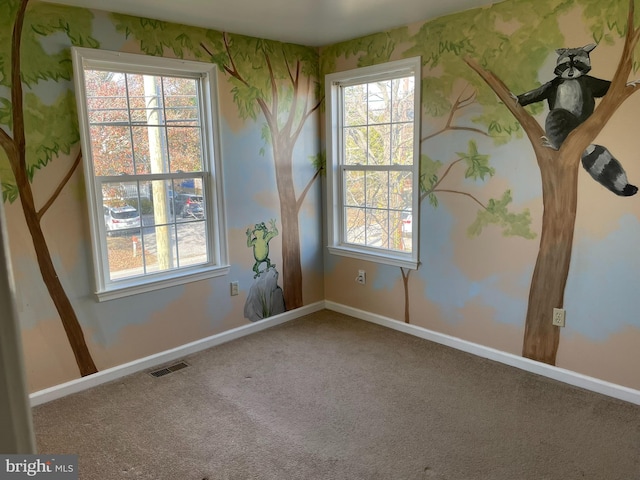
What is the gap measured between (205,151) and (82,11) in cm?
110

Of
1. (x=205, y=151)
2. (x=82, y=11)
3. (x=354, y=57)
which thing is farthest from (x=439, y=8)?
(x=82, y=11)

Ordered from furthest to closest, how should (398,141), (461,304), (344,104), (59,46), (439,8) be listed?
(344,104), (398,141), (461,304), (439,8), (59,46)

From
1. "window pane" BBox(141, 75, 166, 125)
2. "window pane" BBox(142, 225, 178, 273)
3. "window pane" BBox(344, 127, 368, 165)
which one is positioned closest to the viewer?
"window pane" BBox(141, 75, 166, 125)

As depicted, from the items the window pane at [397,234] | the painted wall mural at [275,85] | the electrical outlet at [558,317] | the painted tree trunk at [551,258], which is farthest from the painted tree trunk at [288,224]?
the electrical outlet at [558,317]

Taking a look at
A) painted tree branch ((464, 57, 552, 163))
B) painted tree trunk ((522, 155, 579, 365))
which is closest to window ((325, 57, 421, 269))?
painted tree branch ((464, 57, 552, 163))

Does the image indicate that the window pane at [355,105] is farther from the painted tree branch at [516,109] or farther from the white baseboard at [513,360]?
the white baseboard at [513,360]

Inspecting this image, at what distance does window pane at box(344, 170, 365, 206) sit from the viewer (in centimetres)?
396

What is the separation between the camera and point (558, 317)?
2898 mm

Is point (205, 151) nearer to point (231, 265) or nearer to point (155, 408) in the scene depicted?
point (231, 265)

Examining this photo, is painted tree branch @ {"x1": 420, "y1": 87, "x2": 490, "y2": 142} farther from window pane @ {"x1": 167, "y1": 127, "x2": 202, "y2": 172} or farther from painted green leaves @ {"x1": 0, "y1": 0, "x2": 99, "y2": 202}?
painted green leaves @ {"x1": 0, "y1": 0, "x2": 99, "y2": 202}

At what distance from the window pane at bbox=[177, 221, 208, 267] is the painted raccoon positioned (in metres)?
2.40

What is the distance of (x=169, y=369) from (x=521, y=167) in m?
2.65

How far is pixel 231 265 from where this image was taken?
11.9 feet

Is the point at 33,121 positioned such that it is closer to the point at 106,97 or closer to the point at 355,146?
the point at 106,97
